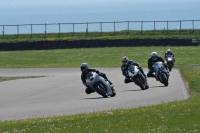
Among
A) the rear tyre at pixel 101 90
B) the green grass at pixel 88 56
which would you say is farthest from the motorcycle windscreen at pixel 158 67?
the green grass at pixel 88 56

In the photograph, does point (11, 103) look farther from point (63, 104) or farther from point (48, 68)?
point (48, 68)

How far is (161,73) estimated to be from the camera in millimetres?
30266

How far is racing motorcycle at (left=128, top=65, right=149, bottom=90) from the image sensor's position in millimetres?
28564

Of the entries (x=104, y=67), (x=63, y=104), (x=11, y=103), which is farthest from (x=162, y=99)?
(x=104, y=67)

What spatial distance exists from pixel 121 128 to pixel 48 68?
30244 millimetres

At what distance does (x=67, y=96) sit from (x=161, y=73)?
4.51 metres

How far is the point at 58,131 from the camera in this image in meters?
15.9

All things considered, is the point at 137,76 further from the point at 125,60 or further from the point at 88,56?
the point at 88,56

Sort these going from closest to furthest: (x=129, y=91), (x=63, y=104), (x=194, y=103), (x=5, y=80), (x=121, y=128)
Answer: (x=121, y=128), (x=194, y=103), (x=63, y=104), (x=129, y=91), (x=5, y=80)

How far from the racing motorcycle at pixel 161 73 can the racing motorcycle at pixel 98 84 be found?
4427mm

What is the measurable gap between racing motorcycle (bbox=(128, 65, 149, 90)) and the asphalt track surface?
25 cm

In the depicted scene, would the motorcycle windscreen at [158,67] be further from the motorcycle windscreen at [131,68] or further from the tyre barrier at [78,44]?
the tyre barrier at [78,44]

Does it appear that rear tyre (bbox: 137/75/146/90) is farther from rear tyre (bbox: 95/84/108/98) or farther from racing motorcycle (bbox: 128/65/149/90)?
rear tyre (bbox: 95/84/108/98)

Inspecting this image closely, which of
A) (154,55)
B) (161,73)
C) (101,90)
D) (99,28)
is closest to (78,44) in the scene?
(154,55)
